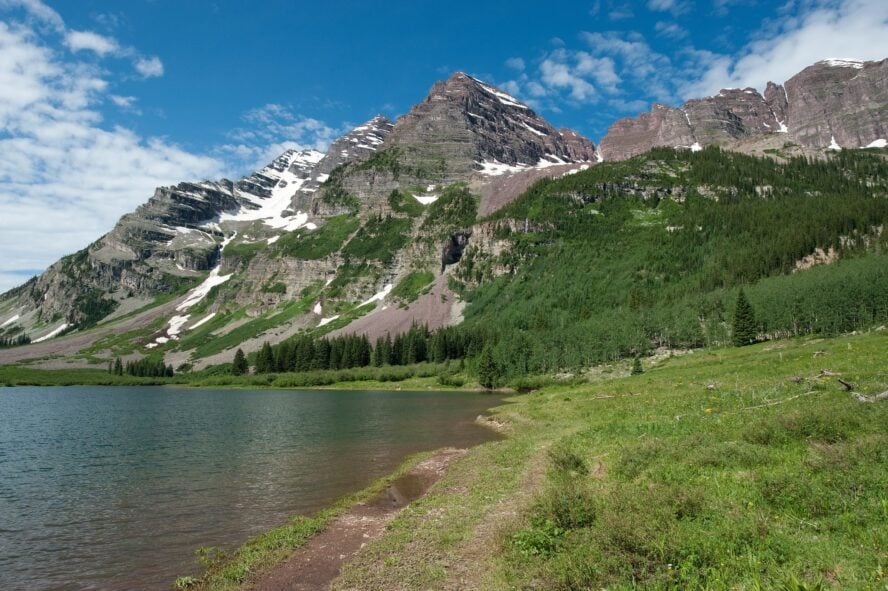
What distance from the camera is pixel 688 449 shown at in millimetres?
20984

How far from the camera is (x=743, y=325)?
120625mm

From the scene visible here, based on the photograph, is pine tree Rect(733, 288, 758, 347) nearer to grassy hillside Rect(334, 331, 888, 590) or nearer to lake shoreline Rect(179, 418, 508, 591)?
grassy hillside Rect(334, 331, 888, 590)

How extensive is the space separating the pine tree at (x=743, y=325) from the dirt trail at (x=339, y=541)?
115567 millimetres

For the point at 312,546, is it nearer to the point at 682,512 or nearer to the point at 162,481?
the point at 682,512

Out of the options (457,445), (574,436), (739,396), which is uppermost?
(739,396)

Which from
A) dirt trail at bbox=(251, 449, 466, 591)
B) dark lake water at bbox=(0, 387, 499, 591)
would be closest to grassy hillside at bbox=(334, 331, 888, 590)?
dirt trail at bbox=(251, 449, 466, 591)

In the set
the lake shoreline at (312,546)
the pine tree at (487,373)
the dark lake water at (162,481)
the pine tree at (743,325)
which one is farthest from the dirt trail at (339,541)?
the pine tree at (743,325)

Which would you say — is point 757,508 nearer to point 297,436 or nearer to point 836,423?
point 836,423

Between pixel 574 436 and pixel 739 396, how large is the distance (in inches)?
468

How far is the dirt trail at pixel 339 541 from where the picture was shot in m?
17.9

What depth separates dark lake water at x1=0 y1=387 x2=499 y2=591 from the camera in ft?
70.0

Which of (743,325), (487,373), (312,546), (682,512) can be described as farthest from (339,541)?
(743,325)

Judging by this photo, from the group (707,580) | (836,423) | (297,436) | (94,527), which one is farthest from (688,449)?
(297,436)

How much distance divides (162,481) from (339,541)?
2091 cm
